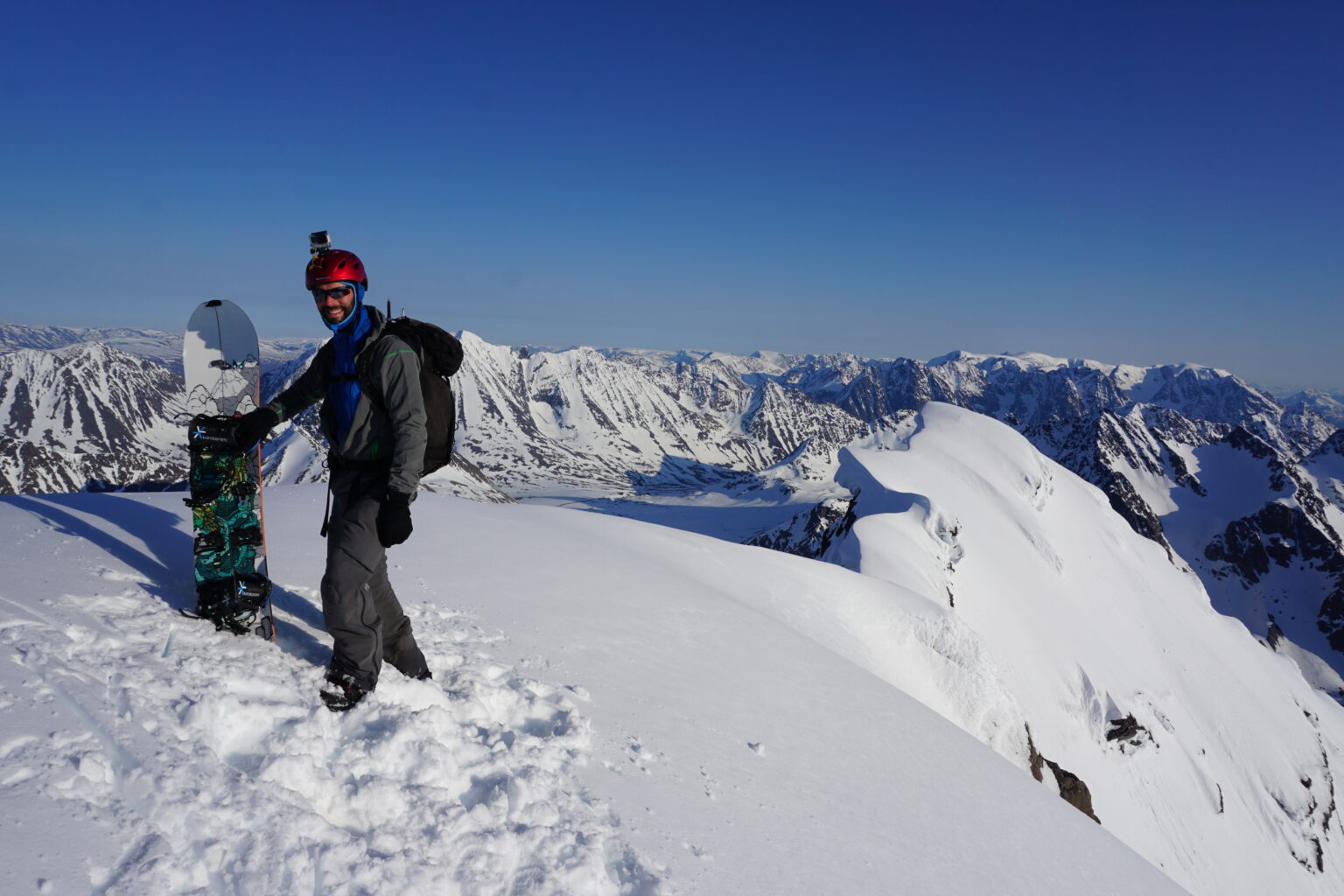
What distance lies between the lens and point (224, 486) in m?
5.46

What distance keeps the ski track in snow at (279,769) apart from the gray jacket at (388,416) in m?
1.66

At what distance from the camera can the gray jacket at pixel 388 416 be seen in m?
4.58

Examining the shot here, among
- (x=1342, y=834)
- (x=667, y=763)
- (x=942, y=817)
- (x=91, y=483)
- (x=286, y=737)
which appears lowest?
(x=91, y=483)

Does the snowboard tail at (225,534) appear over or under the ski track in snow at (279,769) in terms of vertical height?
over

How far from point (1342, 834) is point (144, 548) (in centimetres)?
8725

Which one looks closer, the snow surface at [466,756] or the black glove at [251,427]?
the snow surface at [466,756]

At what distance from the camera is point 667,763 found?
5.13 meters

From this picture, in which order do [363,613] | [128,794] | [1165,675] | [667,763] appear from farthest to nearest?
[1165,675] → [667,763] → [363,613] → [128,794]

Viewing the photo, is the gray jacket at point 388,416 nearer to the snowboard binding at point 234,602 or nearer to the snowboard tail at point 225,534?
the snowboard tail at point 225,534

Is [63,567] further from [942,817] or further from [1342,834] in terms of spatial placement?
[1342,834]

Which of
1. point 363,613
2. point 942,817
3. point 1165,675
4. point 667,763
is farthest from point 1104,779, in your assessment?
point 363,613

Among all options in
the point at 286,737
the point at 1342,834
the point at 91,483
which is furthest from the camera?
the point at 91,483

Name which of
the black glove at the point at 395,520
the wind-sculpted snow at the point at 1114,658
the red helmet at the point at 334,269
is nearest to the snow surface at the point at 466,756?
the black glove at the point at 395,520

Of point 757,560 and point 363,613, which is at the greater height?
point 363,613
